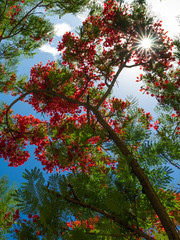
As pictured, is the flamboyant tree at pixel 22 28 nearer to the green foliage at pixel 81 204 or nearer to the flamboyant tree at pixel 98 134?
the flamboyant tree at pixel 98 134

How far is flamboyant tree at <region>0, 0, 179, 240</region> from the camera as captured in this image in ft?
2.91

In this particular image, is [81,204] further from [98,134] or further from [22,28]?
[22,28]

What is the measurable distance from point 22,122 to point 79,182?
545cm

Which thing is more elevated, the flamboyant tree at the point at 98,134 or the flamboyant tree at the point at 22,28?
the flamboyant tree at the point at 22,28

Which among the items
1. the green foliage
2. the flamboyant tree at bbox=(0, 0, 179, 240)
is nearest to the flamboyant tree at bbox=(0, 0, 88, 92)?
the flamboyant tree at bbox=(0, 0, 179, 240)

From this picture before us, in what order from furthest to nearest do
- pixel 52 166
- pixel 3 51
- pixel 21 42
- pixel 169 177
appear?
pixel 21 42
pixel 3 51
pixel 52 166
pixel 169 177

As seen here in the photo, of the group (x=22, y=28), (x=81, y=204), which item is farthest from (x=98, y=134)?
(x=22, y=28)

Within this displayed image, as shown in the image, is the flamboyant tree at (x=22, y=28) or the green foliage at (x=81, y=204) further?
the flamboyant tree at (x=22, y=28)

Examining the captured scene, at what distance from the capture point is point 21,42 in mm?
6809

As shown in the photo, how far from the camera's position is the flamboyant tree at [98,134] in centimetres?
89

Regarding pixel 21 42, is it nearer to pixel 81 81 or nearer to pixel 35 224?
pixel 81 81

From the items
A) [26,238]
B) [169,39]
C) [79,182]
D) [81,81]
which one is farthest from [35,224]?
[169,39]

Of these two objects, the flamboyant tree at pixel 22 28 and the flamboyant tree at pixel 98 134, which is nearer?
the flamboyant tree at pixel 98 134

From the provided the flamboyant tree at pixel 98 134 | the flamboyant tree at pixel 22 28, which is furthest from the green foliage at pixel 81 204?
the flamboyant tree at pixel 22 28
